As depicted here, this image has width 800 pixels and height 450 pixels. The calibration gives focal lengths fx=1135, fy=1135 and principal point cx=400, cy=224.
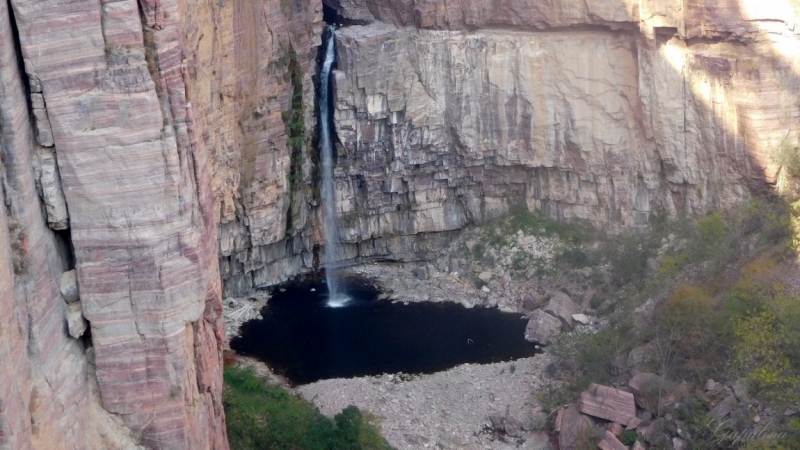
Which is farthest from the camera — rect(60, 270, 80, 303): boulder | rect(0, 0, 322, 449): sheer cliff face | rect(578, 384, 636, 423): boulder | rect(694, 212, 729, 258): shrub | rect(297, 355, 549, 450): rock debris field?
rect(694, 212, 729, 258): shrub

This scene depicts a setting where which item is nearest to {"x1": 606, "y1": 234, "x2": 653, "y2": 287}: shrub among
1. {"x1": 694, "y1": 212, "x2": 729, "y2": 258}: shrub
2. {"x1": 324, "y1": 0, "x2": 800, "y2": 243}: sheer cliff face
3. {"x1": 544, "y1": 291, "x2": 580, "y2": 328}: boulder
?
{"x1": 324, "y1": 0, "x2": 800, "y2": 243}: sheer cliff face

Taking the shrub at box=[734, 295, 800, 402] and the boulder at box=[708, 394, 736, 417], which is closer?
the shrub at box=[734, 295, 800, 402]

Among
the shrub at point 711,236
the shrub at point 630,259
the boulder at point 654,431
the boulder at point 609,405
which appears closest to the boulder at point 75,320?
the boulder at point 609,405

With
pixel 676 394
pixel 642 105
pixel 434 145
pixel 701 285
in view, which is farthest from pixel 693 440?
pixel 434 145

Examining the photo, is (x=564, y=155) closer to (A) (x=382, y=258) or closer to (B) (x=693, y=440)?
(A) (x=382, y=258)

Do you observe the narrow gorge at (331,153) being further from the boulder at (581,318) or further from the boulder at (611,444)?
the boulder at (611,444)

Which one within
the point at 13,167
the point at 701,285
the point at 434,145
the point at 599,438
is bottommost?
the point at 599,438

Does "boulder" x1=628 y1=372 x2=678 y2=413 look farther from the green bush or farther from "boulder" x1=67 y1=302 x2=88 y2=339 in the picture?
"boulder" x1=67 y1=302 x2=88 y2=339
